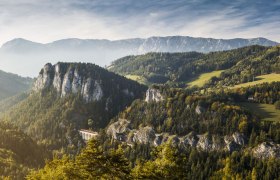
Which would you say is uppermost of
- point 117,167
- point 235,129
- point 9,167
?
point 117,167

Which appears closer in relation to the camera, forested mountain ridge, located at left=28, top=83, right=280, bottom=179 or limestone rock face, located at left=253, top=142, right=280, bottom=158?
forested mountain ridge, located at left=28, top=83, right=280, bottom=179

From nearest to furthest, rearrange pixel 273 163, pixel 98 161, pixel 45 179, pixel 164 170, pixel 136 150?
1. pixel 98 161
2. pixel 164 170
3. pixel 45 179
4. pixel 273 163
5. pixel 136 150

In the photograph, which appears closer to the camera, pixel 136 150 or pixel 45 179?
pixel 45 179

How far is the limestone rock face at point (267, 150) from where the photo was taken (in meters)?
178

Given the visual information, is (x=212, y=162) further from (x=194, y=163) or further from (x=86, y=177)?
(x=86, y=177)

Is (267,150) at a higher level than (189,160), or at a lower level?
higher

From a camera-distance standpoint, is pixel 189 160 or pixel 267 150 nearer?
pixel 189 160

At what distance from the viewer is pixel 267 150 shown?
591 feet

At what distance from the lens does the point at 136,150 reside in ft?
645

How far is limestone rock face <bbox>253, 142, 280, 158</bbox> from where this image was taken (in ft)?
584

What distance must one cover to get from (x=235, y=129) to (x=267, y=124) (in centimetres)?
1909

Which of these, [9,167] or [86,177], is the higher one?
[86,177]

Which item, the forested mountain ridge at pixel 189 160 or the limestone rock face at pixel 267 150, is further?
the limestone rock face at pixel 267 150

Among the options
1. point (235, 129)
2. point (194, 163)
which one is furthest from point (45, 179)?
point (235, 129)
